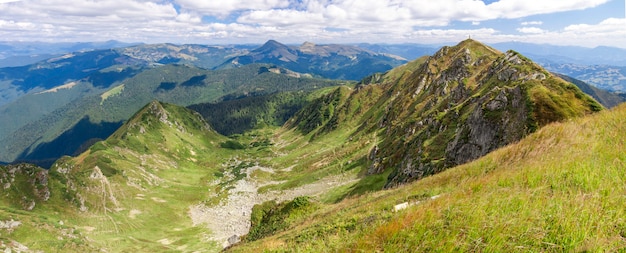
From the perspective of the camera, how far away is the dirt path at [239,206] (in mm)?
100625

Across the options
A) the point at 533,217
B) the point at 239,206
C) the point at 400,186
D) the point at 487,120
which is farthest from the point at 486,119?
the point at 239,206

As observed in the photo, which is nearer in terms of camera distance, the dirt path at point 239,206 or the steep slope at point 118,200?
the steep slope at point 118,200

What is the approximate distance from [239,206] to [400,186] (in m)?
109

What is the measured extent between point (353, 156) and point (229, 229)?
171 feet

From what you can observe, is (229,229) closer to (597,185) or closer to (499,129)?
(499,129)

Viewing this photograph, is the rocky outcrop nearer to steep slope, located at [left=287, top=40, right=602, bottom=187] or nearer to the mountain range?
steep slope, located at [left=287, top=40, right=602, bottom=187]

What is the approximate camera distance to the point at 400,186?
98.8 feet

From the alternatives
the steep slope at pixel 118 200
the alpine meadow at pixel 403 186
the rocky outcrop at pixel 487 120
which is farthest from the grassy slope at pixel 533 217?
the steep slope at pixel 118 200

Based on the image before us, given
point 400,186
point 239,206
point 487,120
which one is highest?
point 487,120

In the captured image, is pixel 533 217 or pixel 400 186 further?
pixel 400 186

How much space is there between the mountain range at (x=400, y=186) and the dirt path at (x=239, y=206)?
839 mm

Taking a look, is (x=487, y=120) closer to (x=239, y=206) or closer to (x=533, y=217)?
(x=533, y=217)

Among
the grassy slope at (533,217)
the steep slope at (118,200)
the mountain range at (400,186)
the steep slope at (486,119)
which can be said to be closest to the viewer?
the grassy slope at (533,217)

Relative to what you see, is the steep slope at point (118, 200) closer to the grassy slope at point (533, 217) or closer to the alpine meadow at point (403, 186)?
the alpine meadow at point (403, 186)
